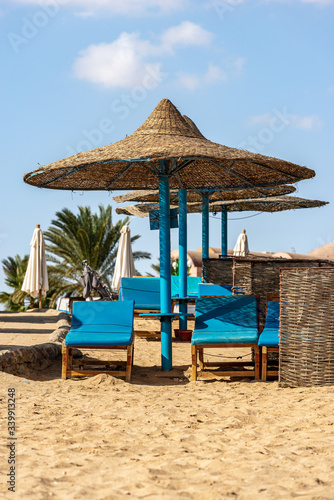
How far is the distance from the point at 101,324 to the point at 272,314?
1987 mm

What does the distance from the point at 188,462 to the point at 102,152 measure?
427 centimetres

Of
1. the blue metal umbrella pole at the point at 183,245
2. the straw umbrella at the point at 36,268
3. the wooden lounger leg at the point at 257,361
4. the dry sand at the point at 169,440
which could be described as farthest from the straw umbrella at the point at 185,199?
the straw umbrella at the point at 36,268

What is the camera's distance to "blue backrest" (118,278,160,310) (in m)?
11.1

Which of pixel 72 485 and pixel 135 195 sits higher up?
pixel 135 195

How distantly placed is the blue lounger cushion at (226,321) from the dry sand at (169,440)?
19.9 inches

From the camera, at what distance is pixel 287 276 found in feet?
21.6

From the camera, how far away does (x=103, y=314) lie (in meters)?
7.57

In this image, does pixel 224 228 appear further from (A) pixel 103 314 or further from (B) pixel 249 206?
(A) pixel 103 314

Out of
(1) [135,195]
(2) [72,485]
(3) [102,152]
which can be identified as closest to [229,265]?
(1) [135,195]

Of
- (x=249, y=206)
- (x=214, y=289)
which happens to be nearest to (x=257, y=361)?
(x=214, y=289)

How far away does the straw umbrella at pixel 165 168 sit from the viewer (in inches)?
279

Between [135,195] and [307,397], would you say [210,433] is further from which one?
[135,195]

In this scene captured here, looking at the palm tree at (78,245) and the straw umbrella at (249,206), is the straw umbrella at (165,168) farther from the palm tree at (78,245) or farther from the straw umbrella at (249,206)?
the palm tree at (78,245)

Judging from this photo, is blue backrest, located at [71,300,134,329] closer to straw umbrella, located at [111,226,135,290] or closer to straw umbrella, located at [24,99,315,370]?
straw umbrella, located at [24,99,315,370]
